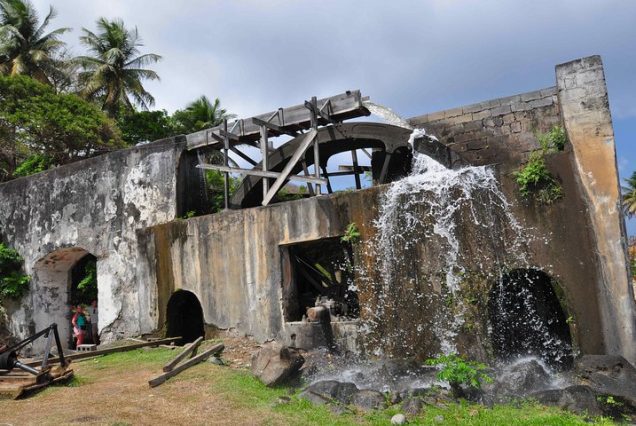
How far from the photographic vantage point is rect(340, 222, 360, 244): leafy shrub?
7.77m

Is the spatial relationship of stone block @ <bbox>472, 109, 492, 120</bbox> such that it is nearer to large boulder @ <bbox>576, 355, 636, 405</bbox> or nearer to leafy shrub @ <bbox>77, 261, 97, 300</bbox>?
large boulder @ <bbox>576, 355, 636, 405</bbox>

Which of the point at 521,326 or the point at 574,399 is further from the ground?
the point at 521,326

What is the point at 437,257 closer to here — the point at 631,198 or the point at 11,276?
the point at 11,276

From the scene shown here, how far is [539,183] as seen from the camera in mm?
6652

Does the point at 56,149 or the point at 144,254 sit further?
the point at 56,149

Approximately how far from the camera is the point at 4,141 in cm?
1675

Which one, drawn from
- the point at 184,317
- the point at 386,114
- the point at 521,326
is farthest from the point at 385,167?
the point at 184,317

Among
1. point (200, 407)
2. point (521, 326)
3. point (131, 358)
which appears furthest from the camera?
point (131, 358)

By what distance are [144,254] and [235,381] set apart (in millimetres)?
4519

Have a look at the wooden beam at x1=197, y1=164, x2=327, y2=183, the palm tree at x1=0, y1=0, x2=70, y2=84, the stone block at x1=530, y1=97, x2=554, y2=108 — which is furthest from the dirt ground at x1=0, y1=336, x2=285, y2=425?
the palm tree at x1=0, y1=0, x2=70, y2=84

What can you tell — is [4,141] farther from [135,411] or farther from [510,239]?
[510,239]

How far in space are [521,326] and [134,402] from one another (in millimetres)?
4910

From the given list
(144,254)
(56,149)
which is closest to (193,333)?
(144,254)

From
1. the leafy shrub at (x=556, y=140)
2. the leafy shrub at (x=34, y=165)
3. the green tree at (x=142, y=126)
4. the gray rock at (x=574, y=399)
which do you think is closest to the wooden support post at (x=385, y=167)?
the leafy shrub at (x=556, y=140)
